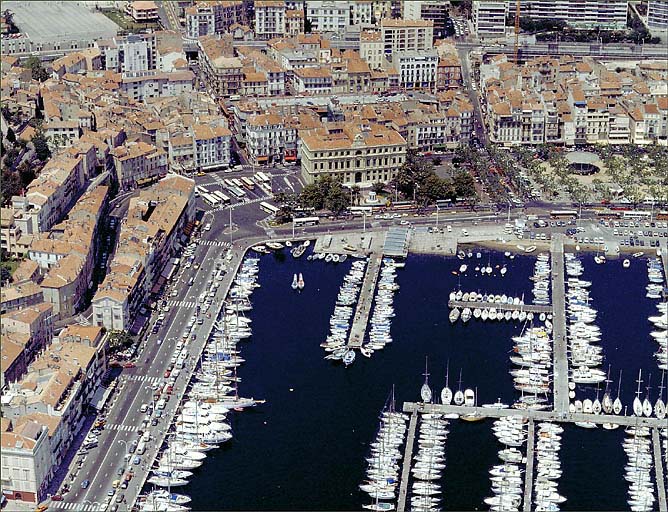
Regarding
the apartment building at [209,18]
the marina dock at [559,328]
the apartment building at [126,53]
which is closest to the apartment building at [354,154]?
the marina dock at [559,328]

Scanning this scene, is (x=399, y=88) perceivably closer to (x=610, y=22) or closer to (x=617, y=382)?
(x=610, y=22)

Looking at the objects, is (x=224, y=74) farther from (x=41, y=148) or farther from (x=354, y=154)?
(x=41, y=148)

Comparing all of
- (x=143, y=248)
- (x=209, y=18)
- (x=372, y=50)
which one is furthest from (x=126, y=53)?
(x=143, y=248)

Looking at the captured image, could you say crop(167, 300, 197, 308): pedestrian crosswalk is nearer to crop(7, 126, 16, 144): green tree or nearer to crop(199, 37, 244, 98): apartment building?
crop(7, 126, 16, 144): green tree

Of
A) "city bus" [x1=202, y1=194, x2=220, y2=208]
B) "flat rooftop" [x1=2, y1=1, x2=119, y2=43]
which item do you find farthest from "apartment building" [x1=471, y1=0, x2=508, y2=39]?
"city bus" [x1=202, y1=194, x2=220, y2=208]

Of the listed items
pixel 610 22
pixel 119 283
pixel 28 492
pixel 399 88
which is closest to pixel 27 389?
pixel 28 492

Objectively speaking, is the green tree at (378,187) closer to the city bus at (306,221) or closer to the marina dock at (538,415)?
the city bus at (306,221)
